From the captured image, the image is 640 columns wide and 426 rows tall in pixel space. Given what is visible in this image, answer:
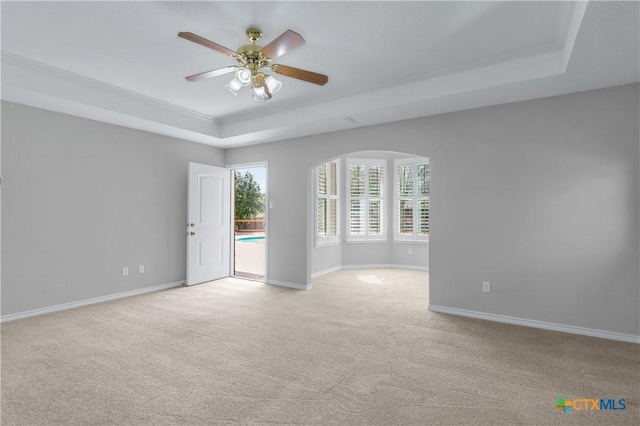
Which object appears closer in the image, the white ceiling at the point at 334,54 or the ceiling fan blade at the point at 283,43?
the ceiling fan blade at the point at 283,43

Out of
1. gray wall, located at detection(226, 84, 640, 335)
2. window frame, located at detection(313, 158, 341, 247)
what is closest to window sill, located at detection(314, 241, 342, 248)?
window frame, located at detection(313, 158, 341, 247)

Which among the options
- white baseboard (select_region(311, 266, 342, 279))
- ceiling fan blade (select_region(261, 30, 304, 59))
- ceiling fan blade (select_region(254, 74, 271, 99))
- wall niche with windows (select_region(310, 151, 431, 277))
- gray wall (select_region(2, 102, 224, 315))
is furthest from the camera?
wall niche with windows (select_region(310, 151, 431, 277))

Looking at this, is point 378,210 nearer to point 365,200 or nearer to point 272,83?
point 365,200

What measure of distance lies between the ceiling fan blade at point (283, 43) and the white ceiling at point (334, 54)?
0.94 feet

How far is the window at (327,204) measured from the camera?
6773 millimetres

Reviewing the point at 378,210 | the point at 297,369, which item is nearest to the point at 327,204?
the point at 378,210

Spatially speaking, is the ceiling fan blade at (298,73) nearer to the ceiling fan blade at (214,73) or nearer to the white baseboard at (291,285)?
the ceiling fan blade at (214,73)

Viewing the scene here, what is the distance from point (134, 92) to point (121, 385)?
338 centimetres

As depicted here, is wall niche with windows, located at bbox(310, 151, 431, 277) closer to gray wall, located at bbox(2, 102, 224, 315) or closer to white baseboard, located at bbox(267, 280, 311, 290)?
white baseboard, located at bbox(267, 280, 311, 290)

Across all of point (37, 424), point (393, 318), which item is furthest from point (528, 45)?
point (37, 424)

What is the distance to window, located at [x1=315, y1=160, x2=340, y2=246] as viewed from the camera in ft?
22.2

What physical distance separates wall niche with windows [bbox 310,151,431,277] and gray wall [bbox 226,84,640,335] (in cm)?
280

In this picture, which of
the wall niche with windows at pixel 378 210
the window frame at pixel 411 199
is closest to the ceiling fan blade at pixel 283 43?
the wall niche with windows at pixel 378 210

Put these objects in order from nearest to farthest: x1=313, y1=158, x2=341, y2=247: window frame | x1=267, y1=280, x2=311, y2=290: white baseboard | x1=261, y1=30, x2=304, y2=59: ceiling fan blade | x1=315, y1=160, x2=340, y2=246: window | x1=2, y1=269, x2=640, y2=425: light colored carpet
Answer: x1=2, y1=269, x2=640, y2=425: light colored carpet
x1=261, y1=30, x2=304, y2=59: ceiling fan blade
x1=267, y1=280, x2=311, y2=290: white baseboard
x1=313, y1=158, x2=341, y2=247: window frame
x1=315, y1=160, x2=340, y2=246: window
